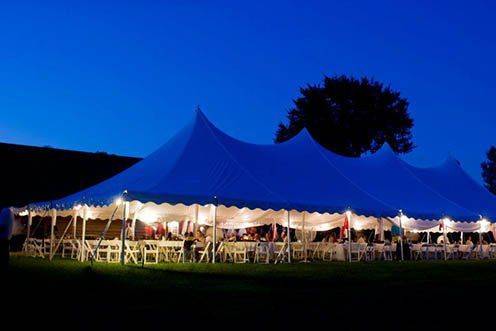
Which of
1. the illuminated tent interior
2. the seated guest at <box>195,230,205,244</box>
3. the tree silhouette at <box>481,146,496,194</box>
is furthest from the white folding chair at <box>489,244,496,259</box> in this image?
the tree silhouette at <box>481,146,496,194</box>

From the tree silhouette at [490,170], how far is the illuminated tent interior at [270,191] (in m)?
39.0

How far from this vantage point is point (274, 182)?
17.0 metres

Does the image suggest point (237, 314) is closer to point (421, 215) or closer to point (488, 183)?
point (421, 215)

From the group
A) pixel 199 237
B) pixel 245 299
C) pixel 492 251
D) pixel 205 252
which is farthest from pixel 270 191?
pixel 492 251

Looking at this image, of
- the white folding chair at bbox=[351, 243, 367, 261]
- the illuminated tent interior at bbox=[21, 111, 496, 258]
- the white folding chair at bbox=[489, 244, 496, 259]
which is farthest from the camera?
the white folding chair at bbox=[489, 244, 496, 259]

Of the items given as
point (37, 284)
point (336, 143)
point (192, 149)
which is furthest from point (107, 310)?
point (336, 143)

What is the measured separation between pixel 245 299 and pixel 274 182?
9224 millimetres

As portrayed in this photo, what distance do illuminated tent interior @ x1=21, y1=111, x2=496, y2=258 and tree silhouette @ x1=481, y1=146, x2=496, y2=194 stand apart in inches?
1537

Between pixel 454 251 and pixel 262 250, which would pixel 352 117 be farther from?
pixel 262 250

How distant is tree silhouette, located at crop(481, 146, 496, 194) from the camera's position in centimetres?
6019

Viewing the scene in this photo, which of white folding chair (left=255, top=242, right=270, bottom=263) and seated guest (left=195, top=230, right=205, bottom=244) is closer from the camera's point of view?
white folding chair (left=255, top=242, right=270, bottom=263)

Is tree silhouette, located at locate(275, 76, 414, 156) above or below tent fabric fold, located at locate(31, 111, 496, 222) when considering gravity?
above

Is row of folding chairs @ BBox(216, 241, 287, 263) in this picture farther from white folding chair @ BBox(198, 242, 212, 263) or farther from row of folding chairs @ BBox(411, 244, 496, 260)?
row of folding chairs @ BBox(411, 244, 496, 260)

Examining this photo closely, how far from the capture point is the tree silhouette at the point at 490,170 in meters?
60.2
